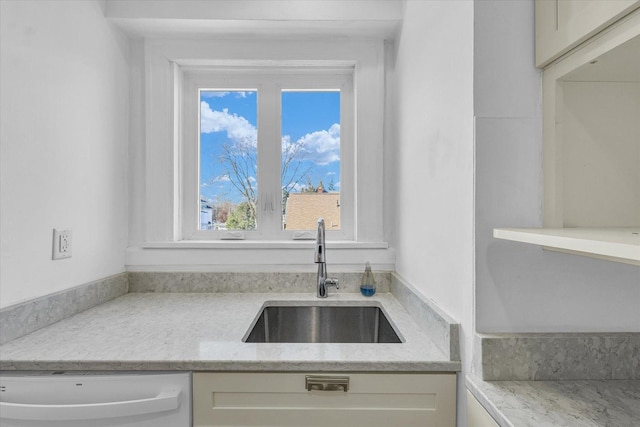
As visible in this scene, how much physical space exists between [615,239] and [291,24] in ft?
5.15

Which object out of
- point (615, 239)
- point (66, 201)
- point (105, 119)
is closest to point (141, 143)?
point (105, 119)

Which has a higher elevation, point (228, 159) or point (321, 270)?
point (228, 159)

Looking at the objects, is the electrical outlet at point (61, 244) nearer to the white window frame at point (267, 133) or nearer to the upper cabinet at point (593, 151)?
the white window frame at point (267, 133)

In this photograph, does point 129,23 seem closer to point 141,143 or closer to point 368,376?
point 141,143

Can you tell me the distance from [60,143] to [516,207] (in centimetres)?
150

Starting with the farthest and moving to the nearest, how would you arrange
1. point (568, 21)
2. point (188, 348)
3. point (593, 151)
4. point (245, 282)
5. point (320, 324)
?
point (245, 282), point (320, 324), point (188, 348), point (593, 151), point (568, 21)

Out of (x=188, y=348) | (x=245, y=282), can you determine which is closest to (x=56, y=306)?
(x=188, y=348)

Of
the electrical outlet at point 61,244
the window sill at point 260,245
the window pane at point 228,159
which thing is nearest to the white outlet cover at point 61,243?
the electrical outlet at point 61,244

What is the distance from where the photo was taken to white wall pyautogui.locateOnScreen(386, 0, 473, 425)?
0.96m

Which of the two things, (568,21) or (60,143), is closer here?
(568,21)

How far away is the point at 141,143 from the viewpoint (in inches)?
73.2

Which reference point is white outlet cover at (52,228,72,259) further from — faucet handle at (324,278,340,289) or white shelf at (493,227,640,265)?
white shelf at (493,227,640,265)

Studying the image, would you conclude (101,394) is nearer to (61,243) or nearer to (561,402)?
(61,243)

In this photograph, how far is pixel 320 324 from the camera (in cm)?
164
